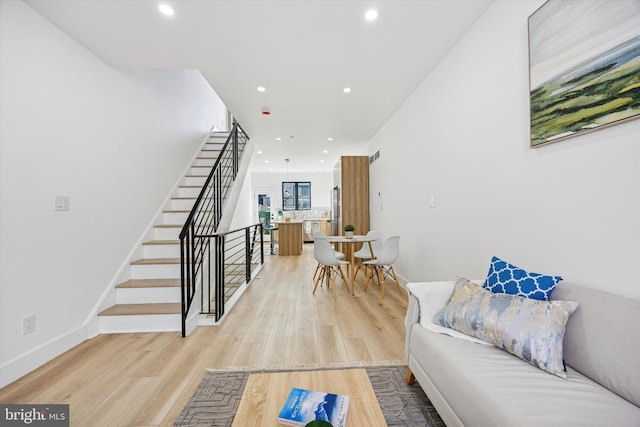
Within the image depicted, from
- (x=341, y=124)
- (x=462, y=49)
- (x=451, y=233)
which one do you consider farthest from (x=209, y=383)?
(x=341, y=124)

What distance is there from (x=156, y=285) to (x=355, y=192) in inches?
164

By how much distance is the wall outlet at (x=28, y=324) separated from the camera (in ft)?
6.58

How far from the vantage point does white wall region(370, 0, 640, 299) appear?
1.31 m

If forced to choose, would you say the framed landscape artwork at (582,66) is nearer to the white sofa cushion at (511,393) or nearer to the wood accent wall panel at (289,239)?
the white sofa cushion at (511,393)

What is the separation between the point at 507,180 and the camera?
1.97m

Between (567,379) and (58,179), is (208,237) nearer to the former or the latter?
(58,179)

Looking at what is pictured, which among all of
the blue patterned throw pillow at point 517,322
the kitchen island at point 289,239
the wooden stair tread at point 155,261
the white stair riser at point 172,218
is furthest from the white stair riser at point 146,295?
the kitchen island at point 289,239

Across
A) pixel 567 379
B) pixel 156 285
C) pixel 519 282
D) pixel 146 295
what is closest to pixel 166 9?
pixel 156 285

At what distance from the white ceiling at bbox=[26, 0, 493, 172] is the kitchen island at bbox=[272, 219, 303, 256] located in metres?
3.96

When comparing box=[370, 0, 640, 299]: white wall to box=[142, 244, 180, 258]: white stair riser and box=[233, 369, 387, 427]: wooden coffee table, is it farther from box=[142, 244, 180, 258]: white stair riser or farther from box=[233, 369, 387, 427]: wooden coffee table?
box=[142, 244, 180, 258]: white stair riser

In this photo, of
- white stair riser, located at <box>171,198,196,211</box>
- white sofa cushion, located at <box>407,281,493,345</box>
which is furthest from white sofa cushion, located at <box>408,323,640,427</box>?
white stair riser, located at <box>171,198,196,211</box>

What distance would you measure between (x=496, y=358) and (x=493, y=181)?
1349mm

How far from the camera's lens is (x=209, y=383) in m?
1.84

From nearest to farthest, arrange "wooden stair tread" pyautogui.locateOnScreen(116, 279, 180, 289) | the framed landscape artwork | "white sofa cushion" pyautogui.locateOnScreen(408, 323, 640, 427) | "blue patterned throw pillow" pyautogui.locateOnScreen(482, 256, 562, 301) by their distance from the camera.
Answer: "white sofa cushion" pyautogui.locateOnScreen(408, 323, 640, 427)
the framed landscape artwork
"blue patterned throw pillow" pyautogui.locateOnScreen(482, 256, 562, 301)
"wooden stair tread" pyautogui.locateOnScreen(116, 279, 180, 289)
